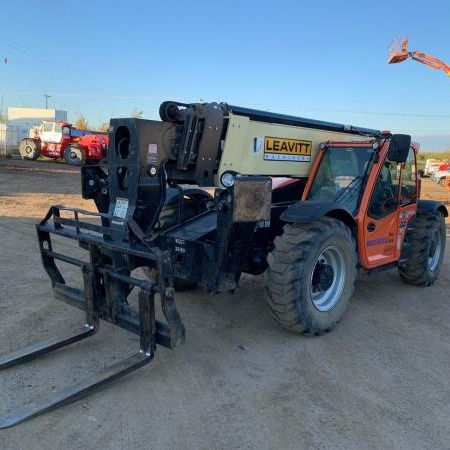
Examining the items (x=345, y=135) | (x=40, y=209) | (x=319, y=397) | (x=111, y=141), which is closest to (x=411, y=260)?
(x=345, y=135)

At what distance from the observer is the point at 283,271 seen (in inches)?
172

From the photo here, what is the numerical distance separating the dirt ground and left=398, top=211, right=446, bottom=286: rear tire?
688mm

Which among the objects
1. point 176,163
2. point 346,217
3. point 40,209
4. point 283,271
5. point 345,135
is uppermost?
point 345,135

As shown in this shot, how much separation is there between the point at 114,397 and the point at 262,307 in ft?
8.16

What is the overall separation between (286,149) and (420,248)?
8.72 feet

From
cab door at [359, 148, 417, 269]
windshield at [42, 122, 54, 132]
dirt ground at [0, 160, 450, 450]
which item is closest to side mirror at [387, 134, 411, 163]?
cab door at [359, 148, 417, 269]

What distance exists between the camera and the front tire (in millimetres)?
4406

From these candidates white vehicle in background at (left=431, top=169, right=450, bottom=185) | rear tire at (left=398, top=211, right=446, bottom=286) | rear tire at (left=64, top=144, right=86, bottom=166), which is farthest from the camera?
white vehicle in background at (left=431, top=169, right=450, bottom=185)

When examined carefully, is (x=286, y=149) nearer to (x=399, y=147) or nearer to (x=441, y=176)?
(x=399, y=147)

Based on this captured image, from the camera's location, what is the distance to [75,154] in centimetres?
2459

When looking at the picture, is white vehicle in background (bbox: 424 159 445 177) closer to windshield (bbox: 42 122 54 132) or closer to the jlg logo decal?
windshield (bbox: 42 122 54 132)

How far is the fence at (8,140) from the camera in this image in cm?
3134

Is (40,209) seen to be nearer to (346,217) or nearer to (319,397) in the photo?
(346,217)

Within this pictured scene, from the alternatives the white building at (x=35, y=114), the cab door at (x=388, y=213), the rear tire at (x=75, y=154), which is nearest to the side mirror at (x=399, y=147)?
the cab door at (x=388, y=213)
